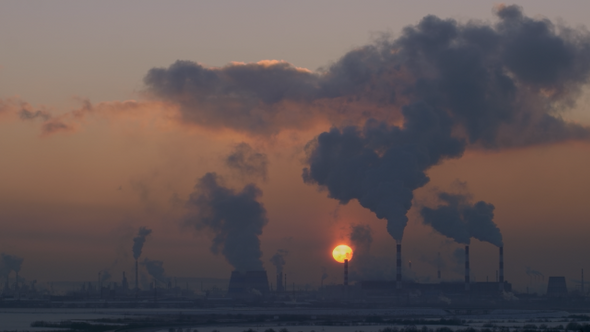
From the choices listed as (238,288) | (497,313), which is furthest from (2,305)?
(497,313)

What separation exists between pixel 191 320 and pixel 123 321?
966 cm

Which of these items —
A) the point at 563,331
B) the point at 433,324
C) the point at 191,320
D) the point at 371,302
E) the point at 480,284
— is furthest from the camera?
the point at 480,284

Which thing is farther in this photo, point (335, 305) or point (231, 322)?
point (335, 305)

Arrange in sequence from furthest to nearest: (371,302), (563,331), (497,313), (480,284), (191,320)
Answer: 1. (480,284)
2. (371,302)
3. (497,313)
4. (191,320)
5. (563,331)

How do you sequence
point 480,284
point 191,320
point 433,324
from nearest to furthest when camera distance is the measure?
point 433,324
point 191,320
point 480,284

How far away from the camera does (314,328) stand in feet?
297

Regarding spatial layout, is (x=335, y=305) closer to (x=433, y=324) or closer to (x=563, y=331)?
(x=433, y=324)

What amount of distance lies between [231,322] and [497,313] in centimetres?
5872

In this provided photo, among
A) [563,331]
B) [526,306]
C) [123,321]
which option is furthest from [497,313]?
[123,321]

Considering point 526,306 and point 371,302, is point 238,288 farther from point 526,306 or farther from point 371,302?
point 526,306

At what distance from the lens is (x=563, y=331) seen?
86625mm

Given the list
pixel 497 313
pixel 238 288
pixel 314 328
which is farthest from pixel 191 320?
pixel 238 288

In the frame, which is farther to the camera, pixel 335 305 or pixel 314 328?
pixel 335 305

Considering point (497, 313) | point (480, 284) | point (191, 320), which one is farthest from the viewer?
point (480, 284)
